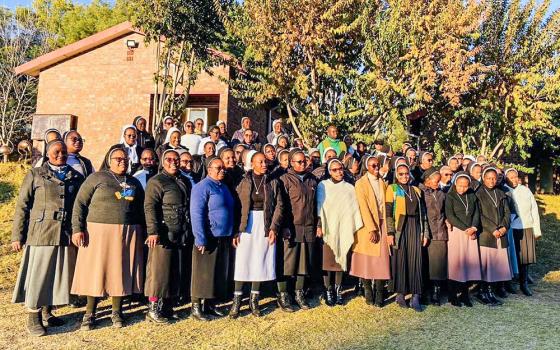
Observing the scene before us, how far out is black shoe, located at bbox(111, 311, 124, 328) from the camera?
5.08 m

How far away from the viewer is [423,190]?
259 inches

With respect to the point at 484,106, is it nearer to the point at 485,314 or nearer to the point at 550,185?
the point at 485,314

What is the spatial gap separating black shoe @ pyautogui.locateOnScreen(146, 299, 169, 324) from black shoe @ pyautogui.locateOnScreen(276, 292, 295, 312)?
1.47 meters

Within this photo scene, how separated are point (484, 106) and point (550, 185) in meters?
10.7

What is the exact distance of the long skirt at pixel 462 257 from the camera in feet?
20.9

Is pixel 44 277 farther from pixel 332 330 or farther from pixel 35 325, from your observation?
pixel 332 330

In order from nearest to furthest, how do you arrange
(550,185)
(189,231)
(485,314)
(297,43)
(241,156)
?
(189,231) < (485,314) < (241,156) < (297,43) < (550,185)

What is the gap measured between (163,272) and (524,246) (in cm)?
583

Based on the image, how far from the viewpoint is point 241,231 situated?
565cm

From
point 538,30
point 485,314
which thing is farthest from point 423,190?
point 538,30

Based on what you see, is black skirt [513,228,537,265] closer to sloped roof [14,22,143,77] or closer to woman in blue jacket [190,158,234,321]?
woman in blue jacket [190,158,234,321]

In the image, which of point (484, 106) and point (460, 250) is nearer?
point (460, 250)

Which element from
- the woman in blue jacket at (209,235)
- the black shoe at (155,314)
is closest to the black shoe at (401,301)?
the woman in blue jacket at (209,235)

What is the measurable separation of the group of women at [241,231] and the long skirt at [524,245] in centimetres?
2
